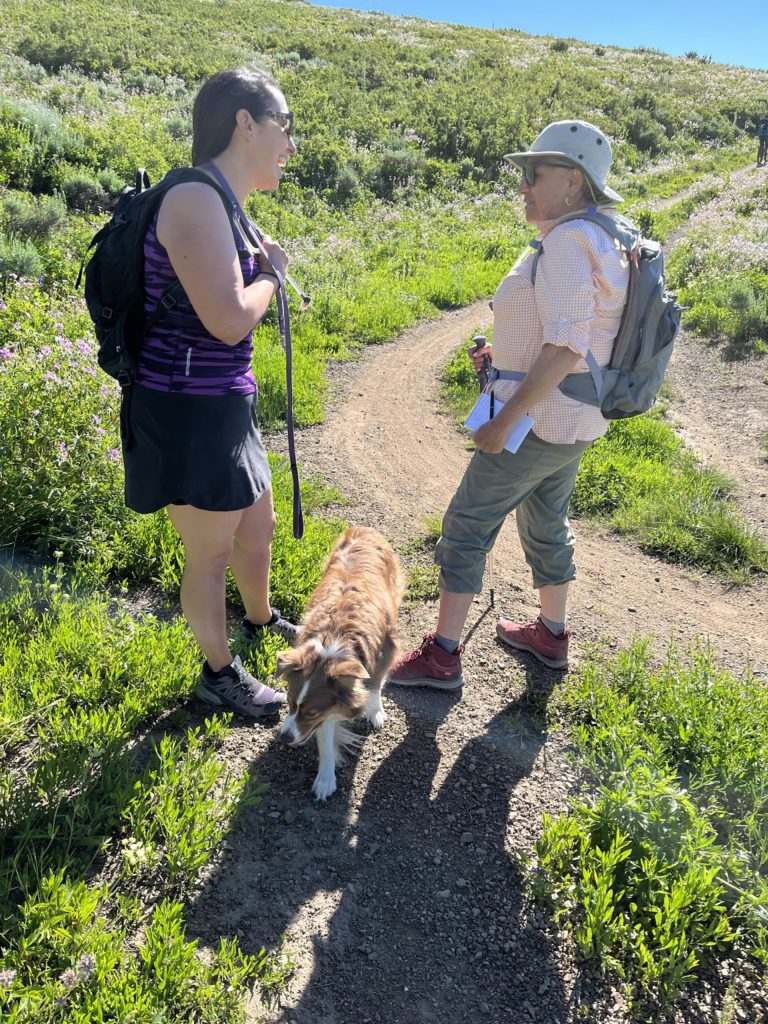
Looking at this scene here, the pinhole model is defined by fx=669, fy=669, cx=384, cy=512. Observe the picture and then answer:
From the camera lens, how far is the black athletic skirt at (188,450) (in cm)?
257

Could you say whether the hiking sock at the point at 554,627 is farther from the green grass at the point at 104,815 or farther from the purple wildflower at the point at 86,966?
the purple wildflower at the point at 86,966

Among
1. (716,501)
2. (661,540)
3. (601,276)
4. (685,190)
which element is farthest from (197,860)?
(685,190)

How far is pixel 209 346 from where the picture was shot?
2.53 metres

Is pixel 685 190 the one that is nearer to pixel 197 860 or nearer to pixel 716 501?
pixel 716 501

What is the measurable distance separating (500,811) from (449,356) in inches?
279

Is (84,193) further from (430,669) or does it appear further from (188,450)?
(430,669)

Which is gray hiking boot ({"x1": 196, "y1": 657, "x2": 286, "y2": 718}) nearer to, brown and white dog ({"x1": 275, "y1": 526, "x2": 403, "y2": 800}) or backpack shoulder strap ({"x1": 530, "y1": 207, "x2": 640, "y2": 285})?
brown and white dog ({"x1": 275, "y1": 526, "x2": 403, "y2": 800})

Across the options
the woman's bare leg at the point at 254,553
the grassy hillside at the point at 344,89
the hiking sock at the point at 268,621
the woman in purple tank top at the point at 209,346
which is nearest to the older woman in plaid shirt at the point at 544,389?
the hiking sock at the point at 268,621

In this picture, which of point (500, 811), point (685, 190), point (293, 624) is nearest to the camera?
point (500, 811)

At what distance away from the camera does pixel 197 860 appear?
2.52m

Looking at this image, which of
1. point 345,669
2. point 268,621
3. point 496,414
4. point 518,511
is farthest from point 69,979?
point 518,511

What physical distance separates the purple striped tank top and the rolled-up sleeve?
113cm

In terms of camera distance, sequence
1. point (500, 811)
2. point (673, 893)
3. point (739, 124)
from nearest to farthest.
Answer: point (673, 893), point (500, 811), point (739, 124)

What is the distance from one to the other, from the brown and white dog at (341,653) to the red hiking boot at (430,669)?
25 cm
